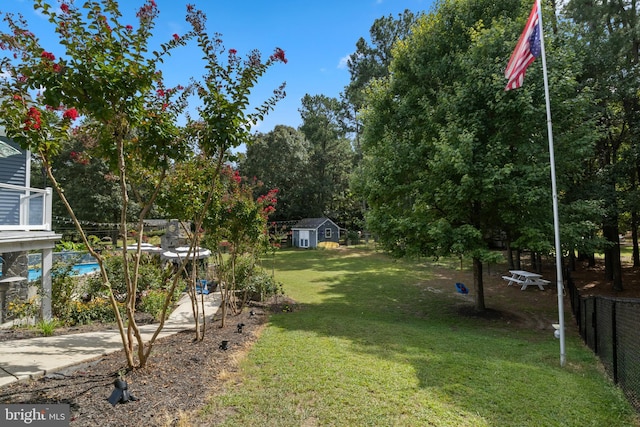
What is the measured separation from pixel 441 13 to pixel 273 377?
12.1m

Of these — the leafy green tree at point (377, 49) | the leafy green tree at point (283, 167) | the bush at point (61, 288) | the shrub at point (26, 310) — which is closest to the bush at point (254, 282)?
the bush at point (61, 288)

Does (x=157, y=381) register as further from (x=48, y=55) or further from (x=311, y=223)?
(x=311, y=223)

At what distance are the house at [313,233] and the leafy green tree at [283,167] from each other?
3493 millimetres

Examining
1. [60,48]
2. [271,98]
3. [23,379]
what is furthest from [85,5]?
[23,379]

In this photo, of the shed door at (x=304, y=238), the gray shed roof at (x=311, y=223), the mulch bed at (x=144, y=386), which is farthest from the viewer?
the shed door at (x=304, y=238)

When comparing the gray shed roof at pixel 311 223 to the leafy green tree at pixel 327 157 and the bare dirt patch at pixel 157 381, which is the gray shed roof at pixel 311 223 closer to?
the leafy green tree at pixel 327 157

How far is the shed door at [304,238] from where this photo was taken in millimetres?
33656

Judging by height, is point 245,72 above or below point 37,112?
above

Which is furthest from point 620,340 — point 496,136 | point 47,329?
point 47,329

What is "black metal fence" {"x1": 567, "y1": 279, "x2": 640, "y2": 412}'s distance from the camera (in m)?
3.99

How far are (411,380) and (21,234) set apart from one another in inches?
306

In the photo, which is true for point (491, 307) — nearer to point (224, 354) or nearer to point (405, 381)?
point (405, 381)

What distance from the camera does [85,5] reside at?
343 centimetres

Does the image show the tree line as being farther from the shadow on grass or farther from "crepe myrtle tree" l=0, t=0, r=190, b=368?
"crepe myrtle tree" l=0, t=0, r=190, b=368
